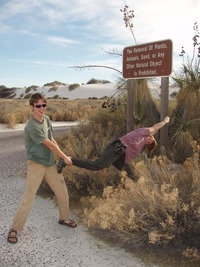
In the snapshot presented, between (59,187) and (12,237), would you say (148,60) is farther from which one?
(12,237)

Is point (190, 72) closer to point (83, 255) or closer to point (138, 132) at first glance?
point (138, 132)

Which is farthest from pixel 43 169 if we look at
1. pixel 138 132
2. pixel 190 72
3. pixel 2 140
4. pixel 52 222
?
pixel 2 140

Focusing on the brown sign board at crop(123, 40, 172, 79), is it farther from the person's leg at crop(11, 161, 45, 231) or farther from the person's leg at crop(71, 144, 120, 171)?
the person's leg at crop(11, 161, 45, 231)

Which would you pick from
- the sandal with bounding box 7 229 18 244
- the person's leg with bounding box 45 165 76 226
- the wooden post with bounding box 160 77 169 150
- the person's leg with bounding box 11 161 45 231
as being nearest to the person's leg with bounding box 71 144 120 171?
the person's leg with bounding box 45 165 76 226

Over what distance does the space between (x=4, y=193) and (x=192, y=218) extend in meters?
3.37

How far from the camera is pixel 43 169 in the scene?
15.7 feet

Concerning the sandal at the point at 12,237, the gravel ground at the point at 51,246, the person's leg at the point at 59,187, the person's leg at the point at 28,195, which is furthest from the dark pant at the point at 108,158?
the sandal at the point at 12,237

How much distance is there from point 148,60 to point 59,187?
3.17 metres

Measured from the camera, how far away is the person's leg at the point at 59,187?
16.1 feet

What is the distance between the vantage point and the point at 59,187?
4.98 metres

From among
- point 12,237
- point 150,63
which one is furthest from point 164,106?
point 12,237

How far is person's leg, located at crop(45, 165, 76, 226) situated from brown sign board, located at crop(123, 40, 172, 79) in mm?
2885

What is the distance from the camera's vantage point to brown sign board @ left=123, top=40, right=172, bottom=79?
22.3ft

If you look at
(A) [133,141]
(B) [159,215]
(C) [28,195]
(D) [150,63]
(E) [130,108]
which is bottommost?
(B) [159,215]
